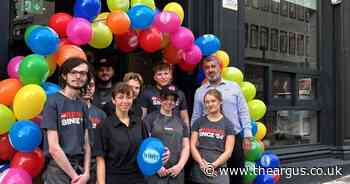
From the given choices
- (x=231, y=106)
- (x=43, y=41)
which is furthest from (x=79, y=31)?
(x=231, y=106)

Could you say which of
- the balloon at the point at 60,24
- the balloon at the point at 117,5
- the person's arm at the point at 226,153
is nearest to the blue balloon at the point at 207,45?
the balloon at the point at 117,5

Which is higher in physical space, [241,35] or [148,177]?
[241,35]

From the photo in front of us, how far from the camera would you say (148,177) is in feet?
12.7

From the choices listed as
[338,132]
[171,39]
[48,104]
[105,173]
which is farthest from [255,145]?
[338,132]

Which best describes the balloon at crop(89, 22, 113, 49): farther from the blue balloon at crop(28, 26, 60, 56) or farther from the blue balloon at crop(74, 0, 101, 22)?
the blue balloon at crop(28, 26, 60, 56)

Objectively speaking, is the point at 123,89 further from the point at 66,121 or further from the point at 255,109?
the point at 255,109

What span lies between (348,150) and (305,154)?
3.42 ft

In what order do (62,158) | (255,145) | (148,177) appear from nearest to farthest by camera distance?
1. (62,158)
2. (148,177)
3. (255,145)

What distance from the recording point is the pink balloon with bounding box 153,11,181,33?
15.5 ft

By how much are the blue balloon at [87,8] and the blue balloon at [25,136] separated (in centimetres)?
119

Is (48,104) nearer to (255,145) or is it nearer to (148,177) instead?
(148,177)

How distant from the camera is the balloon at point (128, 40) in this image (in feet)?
16.2

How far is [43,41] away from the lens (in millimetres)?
3912

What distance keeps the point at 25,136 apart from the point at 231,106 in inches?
85.4
